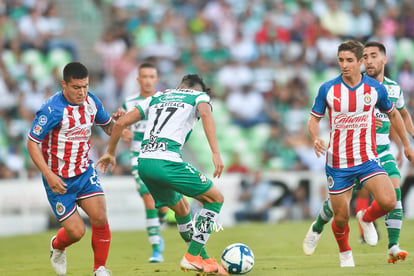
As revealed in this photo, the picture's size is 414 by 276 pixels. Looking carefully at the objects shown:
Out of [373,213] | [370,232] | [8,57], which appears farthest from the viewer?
[8,57]

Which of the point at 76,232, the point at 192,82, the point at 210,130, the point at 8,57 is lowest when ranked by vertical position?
the point at 76,232

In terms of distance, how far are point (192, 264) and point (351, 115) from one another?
104 inches

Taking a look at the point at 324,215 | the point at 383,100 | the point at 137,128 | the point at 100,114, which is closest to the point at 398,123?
the point at 383,100

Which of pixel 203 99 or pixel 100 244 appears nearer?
pixel 203 99

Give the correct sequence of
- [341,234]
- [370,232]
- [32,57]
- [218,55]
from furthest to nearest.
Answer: [218,55]
[32,57]
[370,232]
[341,234]

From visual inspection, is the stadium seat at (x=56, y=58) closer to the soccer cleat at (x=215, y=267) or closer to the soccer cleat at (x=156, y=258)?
the soccer cleat at (x=156, y=258)

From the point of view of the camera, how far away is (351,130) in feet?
31.6

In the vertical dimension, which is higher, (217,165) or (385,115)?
(385,115)

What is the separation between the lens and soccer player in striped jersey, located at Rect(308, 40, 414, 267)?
9539 millimetres

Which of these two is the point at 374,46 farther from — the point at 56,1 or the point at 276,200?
the point at 56,1

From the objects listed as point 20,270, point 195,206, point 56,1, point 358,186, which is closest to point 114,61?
point 56,1

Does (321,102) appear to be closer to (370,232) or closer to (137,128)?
(370,232)

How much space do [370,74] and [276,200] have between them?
9.68 meters

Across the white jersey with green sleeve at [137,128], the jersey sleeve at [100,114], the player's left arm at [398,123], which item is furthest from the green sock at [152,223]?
the player's left arm at [398,123]
